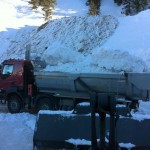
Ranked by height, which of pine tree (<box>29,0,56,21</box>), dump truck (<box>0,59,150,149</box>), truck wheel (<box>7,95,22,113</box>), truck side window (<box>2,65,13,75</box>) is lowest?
truck wheel (<box>7,95,22,113</box>)

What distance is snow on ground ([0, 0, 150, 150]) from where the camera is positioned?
2919 centimetres

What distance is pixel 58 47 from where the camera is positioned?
111 ft

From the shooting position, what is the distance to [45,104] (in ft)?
56.7

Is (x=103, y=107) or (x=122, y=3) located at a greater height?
(x=122, y=3)

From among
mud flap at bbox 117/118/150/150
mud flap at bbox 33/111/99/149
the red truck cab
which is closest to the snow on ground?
the red truck cab

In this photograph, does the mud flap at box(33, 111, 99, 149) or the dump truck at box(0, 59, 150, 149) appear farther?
the dump truck at box(0, 59, 150, 149)

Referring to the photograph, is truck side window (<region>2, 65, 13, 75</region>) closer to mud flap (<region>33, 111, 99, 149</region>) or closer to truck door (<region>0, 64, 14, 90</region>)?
truck door (<region>0, 64, 14, 90</region>)

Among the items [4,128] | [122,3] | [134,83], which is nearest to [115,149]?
[4,128]

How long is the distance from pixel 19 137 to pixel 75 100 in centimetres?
500

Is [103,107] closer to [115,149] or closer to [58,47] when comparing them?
[115,149]

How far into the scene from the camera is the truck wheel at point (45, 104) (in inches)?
675

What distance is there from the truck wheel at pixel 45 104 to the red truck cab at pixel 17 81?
0.78 meters

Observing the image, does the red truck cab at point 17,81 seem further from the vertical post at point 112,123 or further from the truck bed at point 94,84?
the vertical post at point 112,123

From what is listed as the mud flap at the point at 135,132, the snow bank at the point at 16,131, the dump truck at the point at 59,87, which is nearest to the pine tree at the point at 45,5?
the dump truck at the point at 59,87
